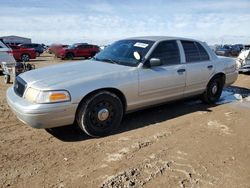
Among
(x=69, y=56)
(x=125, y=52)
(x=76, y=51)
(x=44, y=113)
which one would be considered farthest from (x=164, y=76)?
(x=76, y=51)

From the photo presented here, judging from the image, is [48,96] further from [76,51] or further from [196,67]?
[76,51]

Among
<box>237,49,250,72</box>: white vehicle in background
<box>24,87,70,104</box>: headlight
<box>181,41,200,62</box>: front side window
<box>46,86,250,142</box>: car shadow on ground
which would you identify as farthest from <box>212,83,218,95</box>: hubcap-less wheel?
<box>237,49,250,72</box>: white vehicle in background

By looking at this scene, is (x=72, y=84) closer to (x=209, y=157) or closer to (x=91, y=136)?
(x=91, y=136)

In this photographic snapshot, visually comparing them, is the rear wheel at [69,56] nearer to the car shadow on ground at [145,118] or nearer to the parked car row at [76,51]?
the parked car row at [76,51]

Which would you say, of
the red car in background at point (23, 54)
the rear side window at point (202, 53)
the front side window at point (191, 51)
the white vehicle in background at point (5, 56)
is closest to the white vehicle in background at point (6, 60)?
the white vehicle in background at point (5, 56)

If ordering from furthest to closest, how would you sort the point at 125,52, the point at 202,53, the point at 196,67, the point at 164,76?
the point at 202,53 < the point at 196,67 < the point at 125,52 < the point at 164,76

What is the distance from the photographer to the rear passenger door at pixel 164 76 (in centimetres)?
522

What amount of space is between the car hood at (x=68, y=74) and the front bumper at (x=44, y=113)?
29cm

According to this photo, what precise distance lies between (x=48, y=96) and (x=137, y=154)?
151 centimetres

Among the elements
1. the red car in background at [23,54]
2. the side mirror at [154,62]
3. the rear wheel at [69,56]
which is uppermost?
the side mirror at [154,62]

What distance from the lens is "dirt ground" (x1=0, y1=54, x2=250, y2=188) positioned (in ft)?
11.3

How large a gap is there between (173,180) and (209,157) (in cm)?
87

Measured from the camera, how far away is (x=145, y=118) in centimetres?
578

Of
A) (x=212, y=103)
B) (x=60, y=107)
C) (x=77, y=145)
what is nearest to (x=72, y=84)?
(x=60, y=107)
